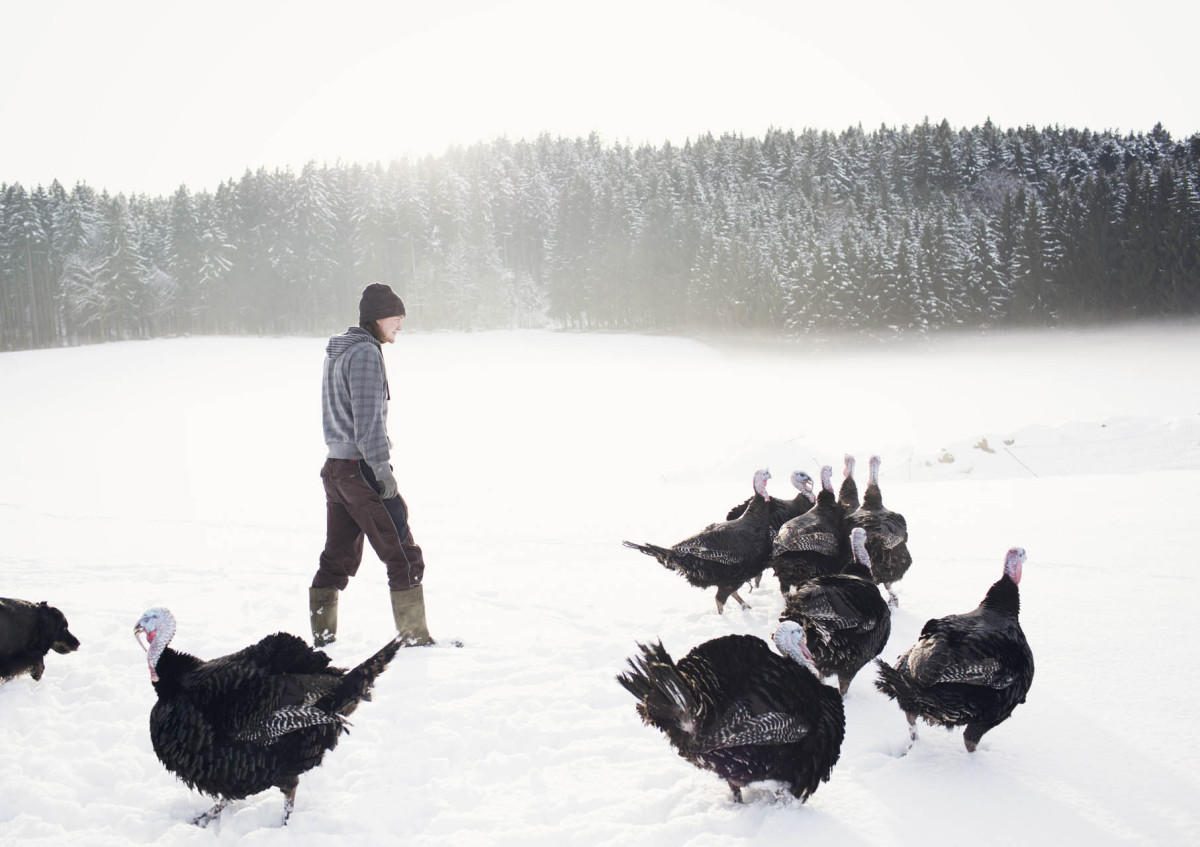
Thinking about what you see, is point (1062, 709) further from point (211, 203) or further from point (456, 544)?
point (211, 203)

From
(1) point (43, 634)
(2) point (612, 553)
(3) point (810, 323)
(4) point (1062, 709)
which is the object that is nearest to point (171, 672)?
(1) point (43, 634)

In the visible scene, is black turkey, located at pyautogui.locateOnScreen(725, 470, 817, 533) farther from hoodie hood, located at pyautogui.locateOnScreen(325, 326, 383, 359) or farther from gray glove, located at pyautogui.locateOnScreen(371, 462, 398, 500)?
hoodie hood, located at pyautogui.locateOnScreen(325, 326, 383, 359)

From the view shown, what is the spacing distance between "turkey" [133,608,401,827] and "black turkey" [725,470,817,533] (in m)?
4.23

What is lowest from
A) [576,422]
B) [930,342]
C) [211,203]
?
[576,422]

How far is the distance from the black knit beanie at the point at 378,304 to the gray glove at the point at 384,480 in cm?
114

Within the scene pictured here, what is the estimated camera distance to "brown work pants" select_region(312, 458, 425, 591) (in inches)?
203

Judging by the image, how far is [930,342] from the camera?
1801 inches

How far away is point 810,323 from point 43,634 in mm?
47030

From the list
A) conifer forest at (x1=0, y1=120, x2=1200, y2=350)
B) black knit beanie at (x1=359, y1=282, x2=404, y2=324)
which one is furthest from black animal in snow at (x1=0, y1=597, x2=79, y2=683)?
conifer forest at (x1=0, y1=120, x2=1200, y2=350)

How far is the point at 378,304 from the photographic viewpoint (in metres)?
5.39

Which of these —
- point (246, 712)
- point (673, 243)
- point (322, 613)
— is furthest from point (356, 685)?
point (673, 243)

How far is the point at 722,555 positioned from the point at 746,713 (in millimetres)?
2536

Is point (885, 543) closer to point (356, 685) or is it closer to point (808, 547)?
point (808, 547)

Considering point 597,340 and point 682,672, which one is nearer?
point 682,672
